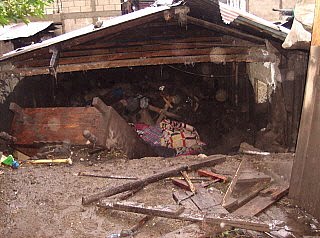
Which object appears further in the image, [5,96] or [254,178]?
[5,96]

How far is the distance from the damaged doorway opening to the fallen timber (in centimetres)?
625

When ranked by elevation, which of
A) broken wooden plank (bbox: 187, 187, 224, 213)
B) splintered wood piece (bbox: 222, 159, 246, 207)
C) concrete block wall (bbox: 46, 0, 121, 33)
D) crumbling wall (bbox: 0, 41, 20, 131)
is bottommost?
broken wooden plank (bbox: 187, 187, 224, 213)

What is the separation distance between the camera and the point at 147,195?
5195 mm

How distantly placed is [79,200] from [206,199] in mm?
2011

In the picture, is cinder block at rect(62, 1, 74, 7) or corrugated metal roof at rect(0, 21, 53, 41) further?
cinder block at rect(62, 1, 74, 7)

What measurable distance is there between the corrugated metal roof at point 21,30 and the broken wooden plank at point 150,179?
10.3 metres

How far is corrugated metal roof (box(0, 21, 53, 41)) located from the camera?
44.6ft

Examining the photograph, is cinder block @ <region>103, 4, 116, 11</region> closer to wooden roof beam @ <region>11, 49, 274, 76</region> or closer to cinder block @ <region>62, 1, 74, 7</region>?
cinder block @ <region>62, 1, 74, 7</region>

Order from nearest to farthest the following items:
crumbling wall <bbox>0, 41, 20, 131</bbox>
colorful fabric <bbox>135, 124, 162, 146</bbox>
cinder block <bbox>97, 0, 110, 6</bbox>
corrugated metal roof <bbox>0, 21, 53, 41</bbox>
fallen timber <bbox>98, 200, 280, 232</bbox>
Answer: fallen timber <bbox>98, 200, 280, 232</bbox>, crumbling wall <bbox>0, 41, 20, 131</bbox>, colorful fabric <bbox>135, 124, 162, 146</bbox>, corrugated metal roof <bbox>0, 21, 53, 41</bbox>, cinder block <bbox>97, 0, 110, 6</bbox>

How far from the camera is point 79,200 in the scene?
5141 millimetres

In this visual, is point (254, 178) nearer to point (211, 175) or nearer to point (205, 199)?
point (211, 175)

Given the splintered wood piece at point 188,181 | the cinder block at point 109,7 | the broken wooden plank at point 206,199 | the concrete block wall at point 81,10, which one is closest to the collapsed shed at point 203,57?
the splintered wood piece at point 188,181

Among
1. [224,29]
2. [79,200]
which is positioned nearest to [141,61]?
[224,29]

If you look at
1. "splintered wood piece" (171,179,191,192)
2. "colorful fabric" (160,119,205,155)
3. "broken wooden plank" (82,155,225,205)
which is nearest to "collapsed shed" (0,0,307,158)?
"colorful fabric" (160,119,205,155)
